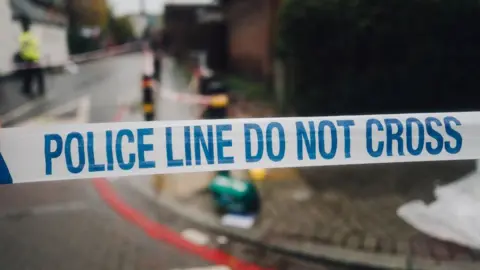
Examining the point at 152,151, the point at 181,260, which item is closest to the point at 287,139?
the point at 152,151

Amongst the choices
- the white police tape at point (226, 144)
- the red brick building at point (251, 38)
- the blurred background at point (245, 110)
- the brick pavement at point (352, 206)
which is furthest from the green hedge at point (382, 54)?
the white police tape at point (226, 144)

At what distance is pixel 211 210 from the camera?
3.81 meters

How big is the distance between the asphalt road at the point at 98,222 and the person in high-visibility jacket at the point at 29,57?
0.10 m

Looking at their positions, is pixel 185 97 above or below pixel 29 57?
below

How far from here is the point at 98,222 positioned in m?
3.51

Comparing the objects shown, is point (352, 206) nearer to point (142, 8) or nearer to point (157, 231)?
point (157, 231)

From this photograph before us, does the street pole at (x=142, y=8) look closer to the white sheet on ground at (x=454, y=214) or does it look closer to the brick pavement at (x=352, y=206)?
the brick pavement at (x=352, y=206)

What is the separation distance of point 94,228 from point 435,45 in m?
2.90

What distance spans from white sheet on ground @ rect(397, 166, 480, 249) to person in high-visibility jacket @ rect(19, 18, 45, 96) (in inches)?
110

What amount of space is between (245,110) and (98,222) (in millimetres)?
1379

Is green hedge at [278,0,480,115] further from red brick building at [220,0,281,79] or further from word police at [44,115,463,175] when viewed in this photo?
word police at [44,115,463,175]

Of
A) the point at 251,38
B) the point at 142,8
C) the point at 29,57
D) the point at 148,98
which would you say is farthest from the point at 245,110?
the point at 29,57

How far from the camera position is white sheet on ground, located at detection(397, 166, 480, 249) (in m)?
2.71

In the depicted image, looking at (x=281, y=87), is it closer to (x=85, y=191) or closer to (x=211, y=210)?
(x=211, y=210)
